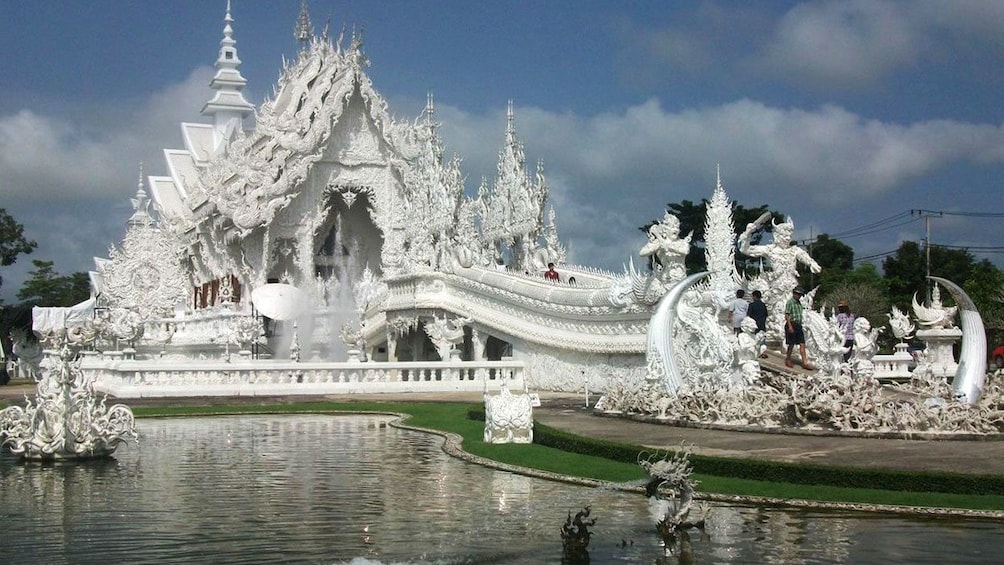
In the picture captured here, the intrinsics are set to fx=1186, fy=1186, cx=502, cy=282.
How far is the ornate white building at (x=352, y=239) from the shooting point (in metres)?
29.4

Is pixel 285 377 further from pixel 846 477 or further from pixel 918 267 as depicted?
pixel 918 267

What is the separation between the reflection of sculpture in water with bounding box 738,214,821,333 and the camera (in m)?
20.3

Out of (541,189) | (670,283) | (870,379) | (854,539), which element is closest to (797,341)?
(670,283)

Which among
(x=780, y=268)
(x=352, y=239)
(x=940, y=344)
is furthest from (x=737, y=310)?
(x=352, y=239)

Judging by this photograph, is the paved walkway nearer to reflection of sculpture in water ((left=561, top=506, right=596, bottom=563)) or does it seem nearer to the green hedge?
the green hedge

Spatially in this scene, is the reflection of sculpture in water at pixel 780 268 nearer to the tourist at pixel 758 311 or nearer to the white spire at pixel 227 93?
the tourist at pixel 758 311

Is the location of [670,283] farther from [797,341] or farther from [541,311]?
[541,311]

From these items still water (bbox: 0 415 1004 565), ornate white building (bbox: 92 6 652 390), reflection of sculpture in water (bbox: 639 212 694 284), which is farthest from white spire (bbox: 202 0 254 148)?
still water (bbox: 0 415 1004 565)

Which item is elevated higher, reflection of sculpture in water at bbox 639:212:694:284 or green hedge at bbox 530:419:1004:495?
reflection of sculpture in water at bbox 639:212:694:284

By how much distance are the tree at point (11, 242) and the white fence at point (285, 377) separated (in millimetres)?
26596

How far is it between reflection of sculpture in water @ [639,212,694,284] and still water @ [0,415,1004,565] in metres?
7.95

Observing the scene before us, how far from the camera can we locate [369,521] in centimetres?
945

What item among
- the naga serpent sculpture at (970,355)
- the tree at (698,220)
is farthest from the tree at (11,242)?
the naga serpent sculpture at (970,355)

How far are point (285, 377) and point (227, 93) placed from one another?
31766mm
